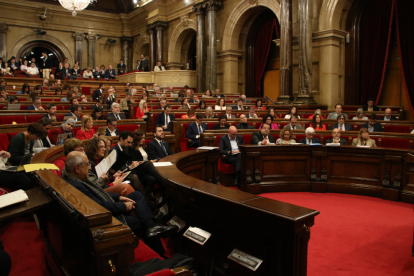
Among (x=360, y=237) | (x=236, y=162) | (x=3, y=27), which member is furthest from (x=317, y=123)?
(x=3, y=27)

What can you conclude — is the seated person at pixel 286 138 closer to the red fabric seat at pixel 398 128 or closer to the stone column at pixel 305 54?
the red fabric seat at pixel 398 128

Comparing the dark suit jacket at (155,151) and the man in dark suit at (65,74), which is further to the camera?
the man in dark suit at (65,74)

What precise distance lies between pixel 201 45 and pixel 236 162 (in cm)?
898

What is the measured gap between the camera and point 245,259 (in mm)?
1718

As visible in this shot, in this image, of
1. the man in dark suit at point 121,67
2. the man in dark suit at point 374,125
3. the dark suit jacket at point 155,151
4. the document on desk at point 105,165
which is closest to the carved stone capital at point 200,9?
the man in dark suit at point 121,67

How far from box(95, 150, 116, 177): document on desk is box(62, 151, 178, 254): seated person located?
0.48m

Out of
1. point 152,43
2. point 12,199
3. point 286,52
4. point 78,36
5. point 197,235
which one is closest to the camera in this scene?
point 12,199

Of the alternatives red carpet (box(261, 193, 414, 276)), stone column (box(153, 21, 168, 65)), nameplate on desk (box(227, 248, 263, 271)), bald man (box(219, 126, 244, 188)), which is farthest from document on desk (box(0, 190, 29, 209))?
stone column (box(153, 21, 168, 65))

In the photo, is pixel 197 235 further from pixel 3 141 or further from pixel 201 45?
pixel 201 45

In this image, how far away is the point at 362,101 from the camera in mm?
9742

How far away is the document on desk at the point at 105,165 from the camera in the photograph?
2945 millimetres

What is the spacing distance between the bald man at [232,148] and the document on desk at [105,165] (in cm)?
217

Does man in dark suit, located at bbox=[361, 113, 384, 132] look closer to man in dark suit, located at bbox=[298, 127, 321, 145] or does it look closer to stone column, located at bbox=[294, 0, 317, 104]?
man in dark suit, located at bbox=[298, 127, 321, 145]

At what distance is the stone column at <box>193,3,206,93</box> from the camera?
42.7ft
